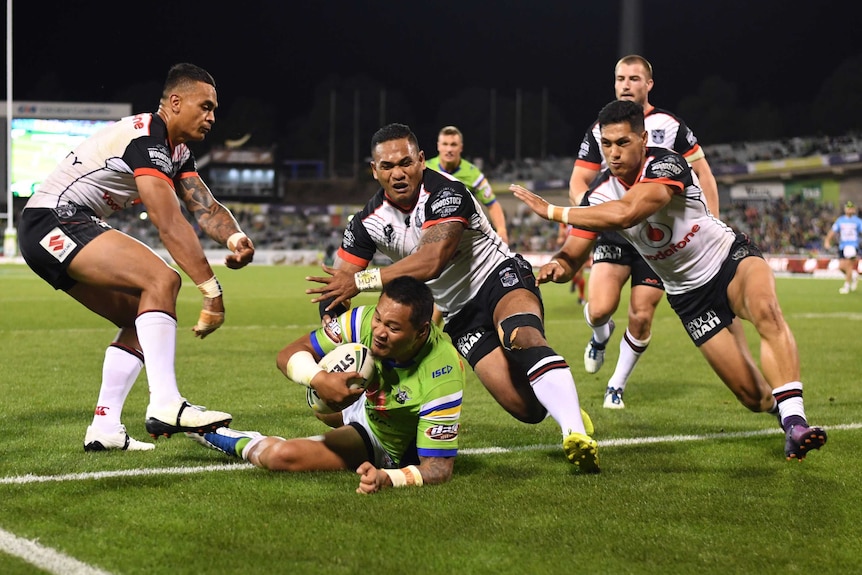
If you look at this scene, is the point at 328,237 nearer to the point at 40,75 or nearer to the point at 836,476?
the point at 40,75

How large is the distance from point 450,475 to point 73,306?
52.0ft

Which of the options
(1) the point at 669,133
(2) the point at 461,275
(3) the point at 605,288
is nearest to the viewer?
(2) the point at 461,275

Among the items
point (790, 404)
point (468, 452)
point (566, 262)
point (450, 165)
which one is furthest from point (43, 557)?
point (450, 165)

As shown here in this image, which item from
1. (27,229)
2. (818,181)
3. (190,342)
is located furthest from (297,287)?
(818,181)

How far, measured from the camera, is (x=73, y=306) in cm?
1958

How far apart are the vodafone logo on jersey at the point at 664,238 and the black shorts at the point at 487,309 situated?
0.77 meters

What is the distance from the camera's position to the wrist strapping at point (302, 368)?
5.04m

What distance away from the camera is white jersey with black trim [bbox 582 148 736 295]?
6.21 m

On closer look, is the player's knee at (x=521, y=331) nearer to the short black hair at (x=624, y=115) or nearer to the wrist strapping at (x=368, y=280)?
the wrist strapping at (x=368, y=280)

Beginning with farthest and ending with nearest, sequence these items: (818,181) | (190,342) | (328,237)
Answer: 1. (328,237)
2. (818,181)
3. (190,342)

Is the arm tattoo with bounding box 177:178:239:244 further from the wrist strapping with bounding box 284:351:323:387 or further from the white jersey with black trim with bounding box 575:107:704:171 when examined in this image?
the white jersey with black trim with bounding box 575:107:704:171

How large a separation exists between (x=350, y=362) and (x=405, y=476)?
637 mm

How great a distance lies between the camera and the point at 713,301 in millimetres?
6484

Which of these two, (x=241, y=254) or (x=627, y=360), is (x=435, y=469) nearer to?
(x=241, y=254)
